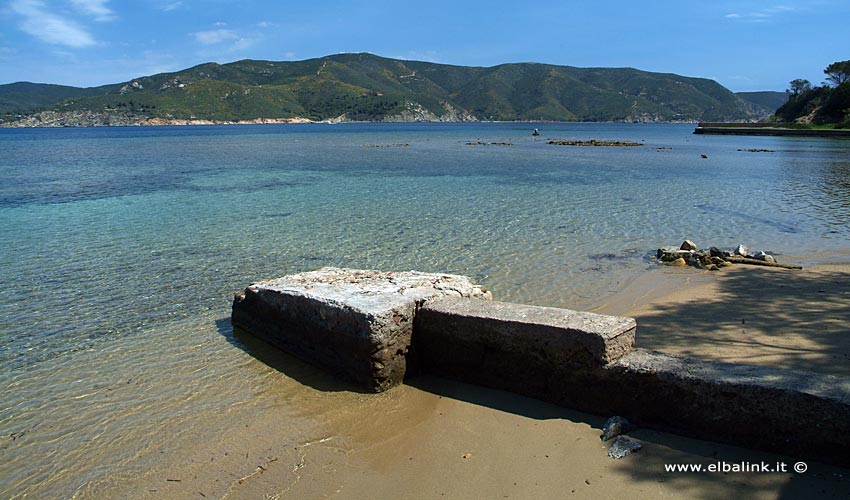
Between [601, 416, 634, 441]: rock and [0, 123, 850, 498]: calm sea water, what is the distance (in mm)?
2706

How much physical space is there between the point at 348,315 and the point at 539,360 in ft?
6.70

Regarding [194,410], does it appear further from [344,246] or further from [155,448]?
[344,246]

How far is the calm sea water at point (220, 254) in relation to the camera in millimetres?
5500

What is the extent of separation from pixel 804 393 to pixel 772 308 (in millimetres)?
4809

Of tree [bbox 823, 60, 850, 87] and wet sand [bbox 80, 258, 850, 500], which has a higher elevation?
tree [bbox 823, 60, 850, 87]

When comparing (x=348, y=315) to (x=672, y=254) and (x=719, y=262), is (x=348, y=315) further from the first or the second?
(x=719, y=262)

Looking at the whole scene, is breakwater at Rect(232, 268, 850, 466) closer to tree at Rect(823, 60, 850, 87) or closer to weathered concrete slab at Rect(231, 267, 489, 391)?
weathered concrete slab at Rect(231, 267, 489, 391)

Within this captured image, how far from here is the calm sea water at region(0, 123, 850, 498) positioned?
5500 millimetres

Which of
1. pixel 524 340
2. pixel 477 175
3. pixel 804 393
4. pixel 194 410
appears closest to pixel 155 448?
pixel 194 410

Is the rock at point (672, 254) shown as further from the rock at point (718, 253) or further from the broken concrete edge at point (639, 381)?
the broken concrete edge at point (639, 381)

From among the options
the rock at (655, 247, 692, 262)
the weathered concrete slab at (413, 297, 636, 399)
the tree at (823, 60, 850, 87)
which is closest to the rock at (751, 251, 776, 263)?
the rock at (655, 247, 692, 262)

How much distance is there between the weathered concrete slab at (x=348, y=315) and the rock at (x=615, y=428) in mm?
2209

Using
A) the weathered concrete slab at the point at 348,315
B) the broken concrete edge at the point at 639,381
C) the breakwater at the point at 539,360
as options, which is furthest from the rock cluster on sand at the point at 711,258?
the broken concrete edge at the point at 639,381

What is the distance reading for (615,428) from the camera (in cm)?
469
